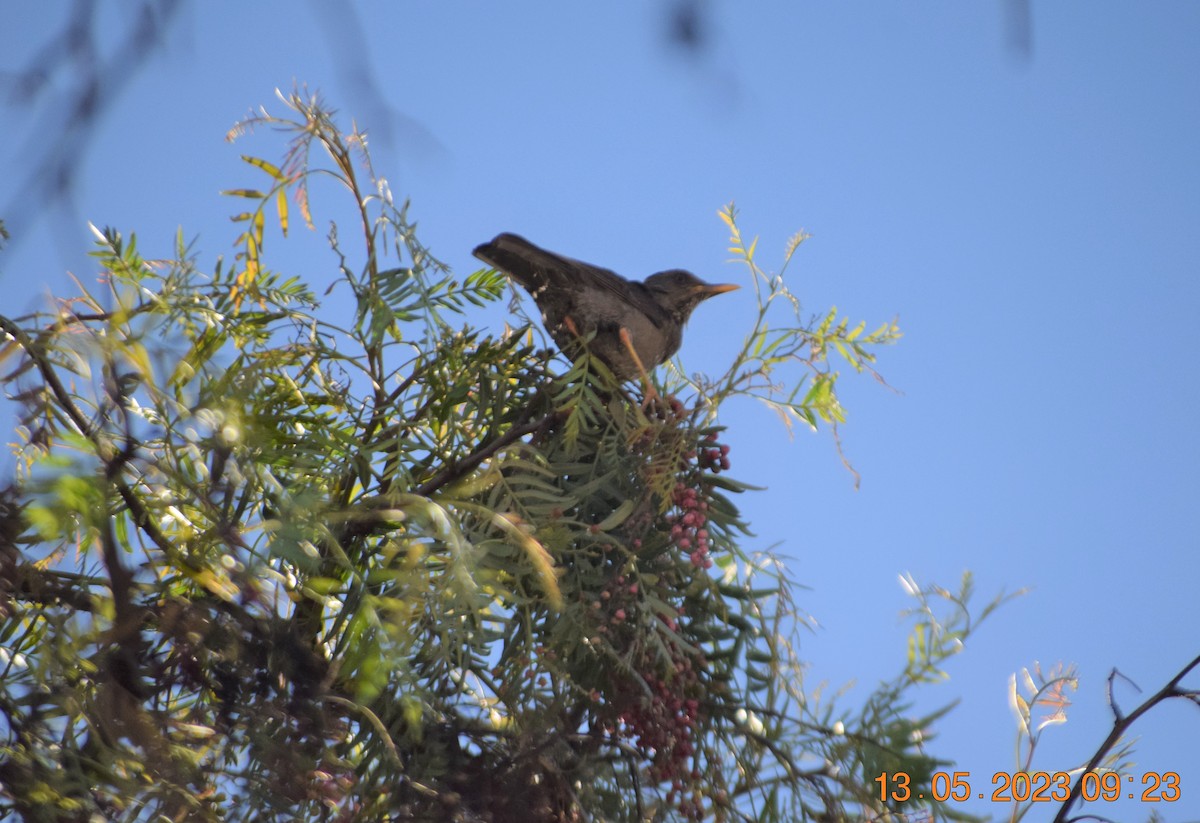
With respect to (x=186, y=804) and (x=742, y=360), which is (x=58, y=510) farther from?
(x=742, y=360)

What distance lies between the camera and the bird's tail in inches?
62.7

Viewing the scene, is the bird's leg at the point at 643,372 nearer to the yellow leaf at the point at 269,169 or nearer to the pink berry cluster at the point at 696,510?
the pink berry cluster at the point at 696,510

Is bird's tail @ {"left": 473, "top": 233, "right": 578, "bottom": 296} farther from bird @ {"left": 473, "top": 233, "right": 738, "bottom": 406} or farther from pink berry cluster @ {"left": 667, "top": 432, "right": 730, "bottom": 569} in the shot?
pink berry cluster @ {"left": 667, "top": 432, "right": 730, "bottom": 569}

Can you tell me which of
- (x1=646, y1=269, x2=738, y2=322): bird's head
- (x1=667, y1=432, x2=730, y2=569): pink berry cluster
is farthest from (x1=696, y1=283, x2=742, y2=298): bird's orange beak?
(x1=667, y1=432, x2=730, y2=569): pink berry cluster

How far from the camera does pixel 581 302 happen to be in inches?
64.3

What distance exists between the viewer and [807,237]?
1.50 m

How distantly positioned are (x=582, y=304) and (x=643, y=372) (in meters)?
0.20

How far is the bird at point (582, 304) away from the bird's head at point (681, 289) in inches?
6.7

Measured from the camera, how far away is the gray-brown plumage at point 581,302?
160 centimetres

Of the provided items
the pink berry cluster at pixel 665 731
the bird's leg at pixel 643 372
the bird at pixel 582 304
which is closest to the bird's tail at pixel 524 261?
the bird at pixel 582 304

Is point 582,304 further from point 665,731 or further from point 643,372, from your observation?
point 665,731

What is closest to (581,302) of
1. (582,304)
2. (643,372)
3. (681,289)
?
(582,304)

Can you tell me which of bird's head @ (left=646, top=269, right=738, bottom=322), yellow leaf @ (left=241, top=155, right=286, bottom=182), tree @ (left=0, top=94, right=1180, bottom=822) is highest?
bird's head @ (left=646, top=269, right=738, bottom=322)

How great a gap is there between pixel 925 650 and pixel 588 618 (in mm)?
388
